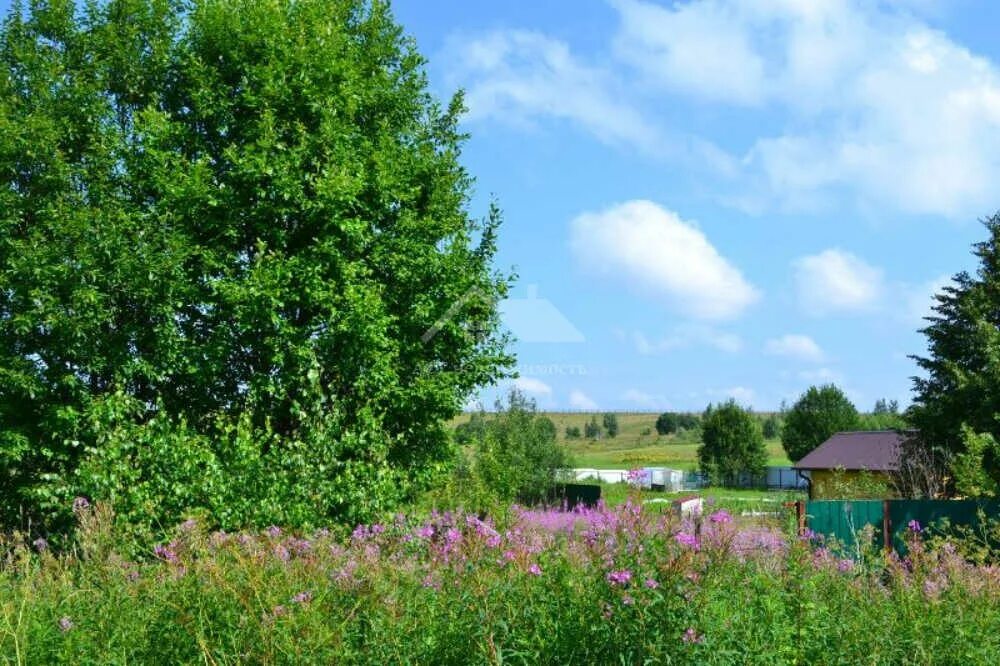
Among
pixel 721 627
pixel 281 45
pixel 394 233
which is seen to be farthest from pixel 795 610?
pixel 281 45

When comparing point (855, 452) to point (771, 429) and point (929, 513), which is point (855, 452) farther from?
point (771, 429)

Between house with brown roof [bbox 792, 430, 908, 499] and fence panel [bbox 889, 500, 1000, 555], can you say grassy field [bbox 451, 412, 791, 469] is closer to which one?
house with brown roof [bbox 792, 430, 908, 499]

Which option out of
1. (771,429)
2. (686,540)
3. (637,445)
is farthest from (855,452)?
(771,429)

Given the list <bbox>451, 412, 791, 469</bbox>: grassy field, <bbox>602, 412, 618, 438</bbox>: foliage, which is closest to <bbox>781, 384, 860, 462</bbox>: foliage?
<bbox>451, 412, 791, 469</bbox>: grassy field

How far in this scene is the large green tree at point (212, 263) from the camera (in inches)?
550

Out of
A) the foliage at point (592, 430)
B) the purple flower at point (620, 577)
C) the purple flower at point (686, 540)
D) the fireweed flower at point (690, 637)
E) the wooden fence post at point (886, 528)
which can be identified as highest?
the foliage at point (592, 430)

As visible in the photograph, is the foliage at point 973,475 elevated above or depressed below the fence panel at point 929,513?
above

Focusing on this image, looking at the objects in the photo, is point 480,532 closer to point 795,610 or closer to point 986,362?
point 795,610

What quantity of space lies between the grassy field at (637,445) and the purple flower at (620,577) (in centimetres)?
6441

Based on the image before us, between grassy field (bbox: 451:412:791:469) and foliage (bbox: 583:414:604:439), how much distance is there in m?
1.11

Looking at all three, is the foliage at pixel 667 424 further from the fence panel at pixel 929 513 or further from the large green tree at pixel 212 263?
the fence panel at pixel 929 513

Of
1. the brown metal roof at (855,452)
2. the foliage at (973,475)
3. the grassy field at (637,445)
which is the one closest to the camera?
the foliage at (973,475)

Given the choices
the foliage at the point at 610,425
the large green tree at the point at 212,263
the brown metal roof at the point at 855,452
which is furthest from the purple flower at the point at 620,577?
the foliage at the point at 610,425

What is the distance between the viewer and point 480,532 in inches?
240
